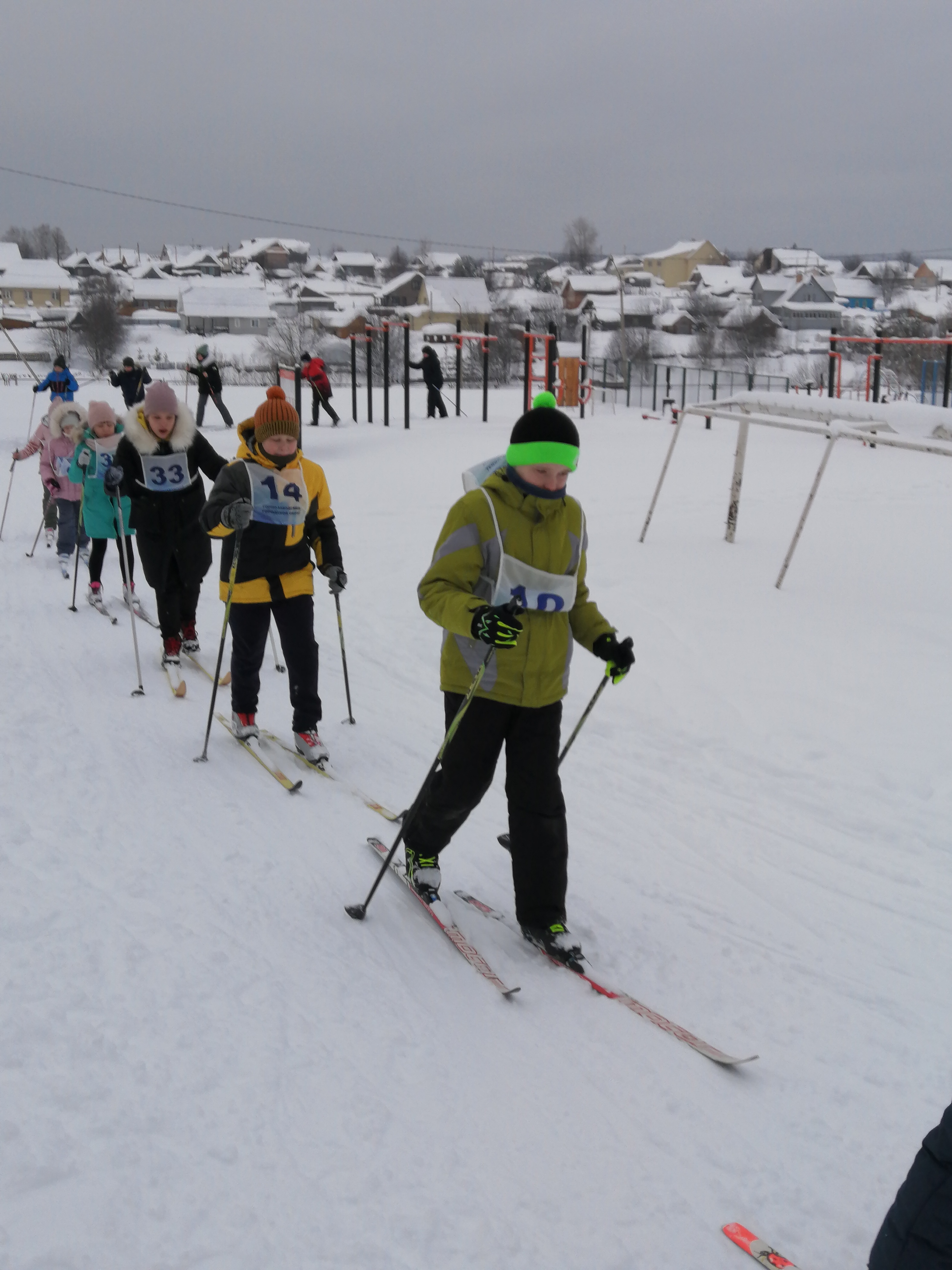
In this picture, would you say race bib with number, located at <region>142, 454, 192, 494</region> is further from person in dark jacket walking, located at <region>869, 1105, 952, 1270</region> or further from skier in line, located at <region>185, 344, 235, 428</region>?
skier in line, located at <region>185, 344, 235, 428</region>

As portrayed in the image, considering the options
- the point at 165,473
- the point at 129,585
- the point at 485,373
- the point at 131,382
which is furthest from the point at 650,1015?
the point at 131,382

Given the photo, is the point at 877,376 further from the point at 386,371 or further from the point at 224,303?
the point at 224,303

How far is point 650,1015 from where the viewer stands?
3.04 meters

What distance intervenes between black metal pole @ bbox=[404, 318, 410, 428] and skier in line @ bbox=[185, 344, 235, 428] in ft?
10.4

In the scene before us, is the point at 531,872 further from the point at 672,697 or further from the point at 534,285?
the point at 534,285

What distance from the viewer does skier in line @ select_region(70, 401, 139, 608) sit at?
738cm

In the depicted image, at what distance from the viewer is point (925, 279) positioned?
111 m

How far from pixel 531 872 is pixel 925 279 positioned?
126 meters

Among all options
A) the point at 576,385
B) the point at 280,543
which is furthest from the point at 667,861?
the point at 576,385

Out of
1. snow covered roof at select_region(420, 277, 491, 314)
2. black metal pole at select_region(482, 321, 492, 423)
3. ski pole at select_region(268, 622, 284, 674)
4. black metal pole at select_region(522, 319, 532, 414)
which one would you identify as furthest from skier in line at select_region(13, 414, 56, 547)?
snow covered roof at select_region(420, 277, 491, 314)

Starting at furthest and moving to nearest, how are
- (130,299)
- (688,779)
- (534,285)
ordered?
(534,285)
(130,299)
(688,779)

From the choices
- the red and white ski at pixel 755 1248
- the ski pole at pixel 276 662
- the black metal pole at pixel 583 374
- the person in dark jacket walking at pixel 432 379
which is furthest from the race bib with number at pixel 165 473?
the black metal pole at pixel 583 374

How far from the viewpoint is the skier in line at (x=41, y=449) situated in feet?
30.6

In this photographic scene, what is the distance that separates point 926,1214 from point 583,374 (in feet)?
66.3
